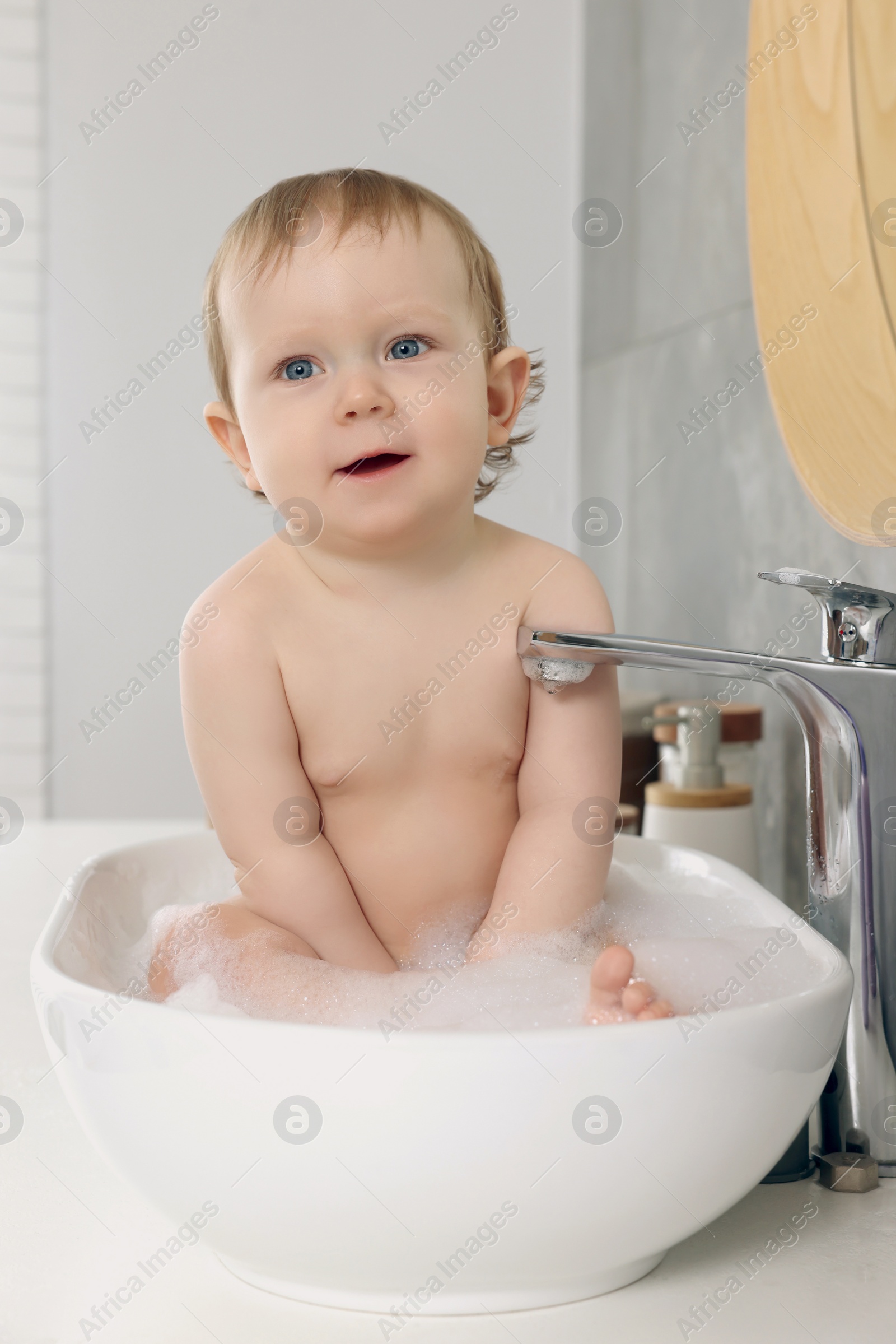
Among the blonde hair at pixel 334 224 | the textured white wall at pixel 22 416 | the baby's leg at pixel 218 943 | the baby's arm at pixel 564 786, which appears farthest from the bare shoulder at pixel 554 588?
the textured white wall at pixel 22 416

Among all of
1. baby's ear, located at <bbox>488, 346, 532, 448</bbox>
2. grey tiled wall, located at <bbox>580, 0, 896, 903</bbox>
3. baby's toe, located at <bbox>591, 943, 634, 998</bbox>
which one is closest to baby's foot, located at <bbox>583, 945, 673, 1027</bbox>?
baby's toe, located at <bbox>591, 943, 634, 998</bbox>

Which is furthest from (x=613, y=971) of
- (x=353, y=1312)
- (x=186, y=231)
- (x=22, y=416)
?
(x=22, y=416)

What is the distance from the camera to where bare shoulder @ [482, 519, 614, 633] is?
649 millimetres

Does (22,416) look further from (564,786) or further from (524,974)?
(524,974)

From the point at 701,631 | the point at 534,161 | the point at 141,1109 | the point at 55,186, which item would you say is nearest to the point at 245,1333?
the point at 141,1109

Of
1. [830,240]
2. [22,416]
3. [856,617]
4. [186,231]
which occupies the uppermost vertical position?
[186,231]

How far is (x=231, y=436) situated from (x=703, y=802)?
1.49ft

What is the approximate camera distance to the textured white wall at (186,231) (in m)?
1.77

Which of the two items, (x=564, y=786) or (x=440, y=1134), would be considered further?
(x=564, y=786)

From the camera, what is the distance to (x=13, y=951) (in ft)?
2.69

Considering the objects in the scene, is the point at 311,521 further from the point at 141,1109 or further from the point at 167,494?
the point at 167,494

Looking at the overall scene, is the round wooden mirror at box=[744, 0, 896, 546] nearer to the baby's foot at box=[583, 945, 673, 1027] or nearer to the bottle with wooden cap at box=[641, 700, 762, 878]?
the bottle with wooden cap at box=[641, 700, 762, 878]

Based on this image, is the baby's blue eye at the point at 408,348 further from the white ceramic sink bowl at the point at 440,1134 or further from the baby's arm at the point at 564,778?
the white ceramic sink bowl at the point at 440,1134

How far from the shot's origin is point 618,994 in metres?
A: 0.43
